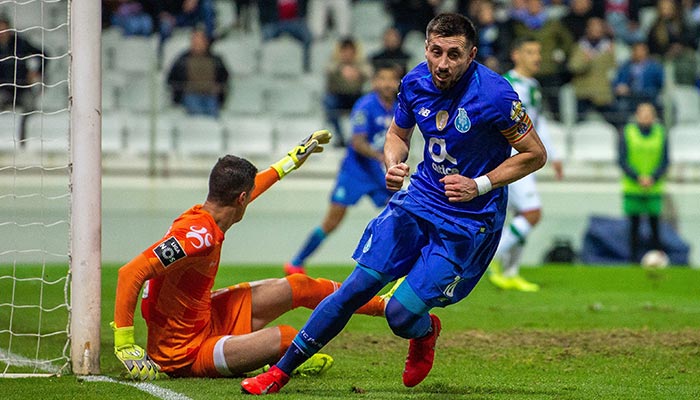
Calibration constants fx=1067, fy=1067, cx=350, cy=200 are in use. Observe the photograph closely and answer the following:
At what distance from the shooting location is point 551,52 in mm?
16859

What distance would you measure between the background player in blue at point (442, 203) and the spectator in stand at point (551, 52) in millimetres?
11213

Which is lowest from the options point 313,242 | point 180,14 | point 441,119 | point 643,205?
point 313,242

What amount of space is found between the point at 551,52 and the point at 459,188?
38.9 feet

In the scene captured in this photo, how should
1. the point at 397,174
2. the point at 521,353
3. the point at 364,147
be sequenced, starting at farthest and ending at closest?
the point at 364,147 → the point at 521,353 → the point at 397,174

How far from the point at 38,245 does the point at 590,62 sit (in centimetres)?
884

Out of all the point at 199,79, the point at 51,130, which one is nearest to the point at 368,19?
the point at 199,79

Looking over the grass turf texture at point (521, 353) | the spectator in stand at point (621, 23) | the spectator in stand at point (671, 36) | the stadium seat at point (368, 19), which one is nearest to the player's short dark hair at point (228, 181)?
the grass turf texture at point (521, 353)

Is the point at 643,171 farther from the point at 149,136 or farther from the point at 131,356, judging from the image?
the point at 131,356

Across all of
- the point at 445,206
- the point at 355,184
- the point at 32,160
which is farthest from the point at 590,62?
the point at 445,206

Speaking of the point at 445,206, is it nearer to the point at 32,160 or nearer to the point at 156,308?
the point at 156,308

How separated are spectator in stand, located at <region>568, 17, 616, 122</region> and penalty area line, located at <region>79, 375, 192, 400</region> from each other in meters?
11.7

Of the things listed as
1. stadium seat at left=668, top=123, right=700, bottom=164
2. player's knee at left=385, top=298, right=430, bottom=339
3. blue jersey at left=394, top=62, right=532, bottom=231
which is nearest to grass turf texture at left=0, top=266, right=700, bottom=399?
player's knee at left=385, top=298, right=430, bottom=339

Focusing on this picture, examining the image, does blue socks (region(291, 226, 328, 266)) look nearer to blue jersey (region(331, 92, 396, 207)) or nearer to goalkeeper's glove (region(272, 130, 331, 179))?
blue jersey (region(331, 92, 396, 207))

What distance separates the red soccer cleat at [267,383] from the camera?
5.72m
